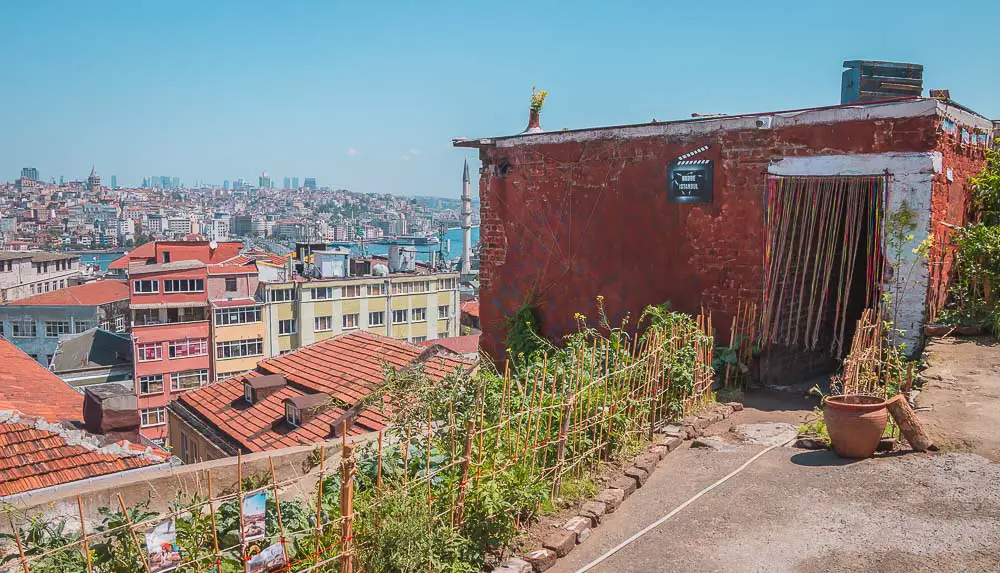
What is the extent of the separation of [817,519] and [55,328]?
52.7 metres

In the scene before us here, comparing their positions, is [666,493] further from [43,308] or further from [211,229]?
[211,229]

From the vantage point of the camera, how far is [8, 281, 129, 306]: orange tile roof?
48.0 m

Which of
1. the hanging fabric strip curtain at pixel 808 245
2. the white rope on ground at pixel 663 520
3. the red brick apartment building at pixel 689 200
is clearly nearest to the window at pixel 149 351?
the red brick apartment building at pixel 689 200

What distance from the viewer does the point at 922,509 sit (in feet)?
16.4

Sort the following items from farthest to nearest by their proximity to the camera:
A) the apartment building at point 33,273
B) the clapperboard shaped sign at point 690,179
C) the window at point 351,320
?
1. the apartment building at point 33,273
2. the window at point 351,320
3. the clapperboard shaped sign at point 690,179

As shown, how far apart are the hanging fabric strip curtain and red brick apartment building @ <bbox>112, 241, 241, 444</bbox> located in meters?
34.7

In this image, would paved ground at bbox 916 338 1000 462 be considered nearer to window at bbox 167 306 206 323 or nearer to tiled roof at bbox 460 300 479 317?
window at bbox 167 306 206 323

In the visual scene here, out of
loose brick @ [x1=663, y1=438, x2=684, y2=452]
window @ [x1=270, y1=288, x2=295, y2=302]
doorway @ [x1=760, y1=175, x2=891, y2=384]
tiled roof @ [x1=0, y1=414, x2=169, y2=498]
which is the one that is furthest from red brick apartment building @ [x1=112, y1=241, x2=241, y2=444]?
loose brick @ [x1=663, y1=438, x2=684, y2=452]

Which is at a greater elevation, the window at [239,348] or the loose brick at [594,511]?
the loose brick at [594,511]

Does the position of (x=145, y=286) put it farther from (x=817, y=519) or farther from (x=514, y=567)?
(x=817, y=519)

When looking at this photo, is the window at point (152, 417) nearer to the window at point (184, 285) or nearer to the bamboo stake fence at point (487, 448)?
the window at point (184, 285)

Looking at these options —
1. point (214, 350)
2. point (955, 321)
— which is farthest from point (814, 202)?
point (214, 350)

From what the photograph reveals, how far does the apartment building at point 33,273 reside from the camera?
201 ft

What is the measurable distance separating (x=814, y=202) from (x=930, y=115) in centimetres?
146
